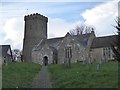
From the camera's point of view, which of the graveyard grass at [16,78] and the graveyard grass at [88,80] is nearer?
the graveyard grass at [88,80]

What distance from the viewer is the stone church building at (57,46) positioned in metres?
65.0

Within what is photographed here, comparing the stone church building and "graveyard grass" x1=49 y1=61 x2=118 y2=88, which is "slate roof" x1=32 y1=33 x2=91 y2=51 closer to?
the stone church building

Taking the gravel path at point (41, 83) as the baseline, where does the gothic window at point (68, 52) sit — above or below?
above

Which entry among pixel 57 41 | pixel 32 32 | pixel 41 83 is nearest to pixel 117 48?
pixel 41 83

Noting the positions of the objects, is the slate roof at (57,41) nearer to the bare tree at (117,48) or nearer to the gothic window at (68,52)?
the gothic window at (68,52)

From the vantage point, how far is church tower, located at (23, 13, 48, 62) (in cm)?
7750

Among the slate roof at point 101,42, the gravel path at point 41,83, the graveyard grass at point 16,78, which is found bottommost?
the gravel path at point 41,83

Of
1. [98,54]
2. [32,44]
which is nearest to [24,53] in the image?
[32,44]

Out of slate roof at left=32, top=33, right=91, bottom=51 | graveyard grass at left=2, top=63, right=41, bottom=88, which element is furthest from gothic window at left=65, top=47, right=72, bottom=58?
graveyard grass at left=2, top=63, right=41, bottom=88

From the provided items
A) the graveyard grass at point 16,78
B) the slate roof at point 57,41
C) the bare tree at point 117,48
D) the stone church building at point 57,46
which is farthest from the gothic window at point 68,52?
the bare tree at point 117,48

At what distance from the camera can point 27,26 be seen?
7862 centimetres

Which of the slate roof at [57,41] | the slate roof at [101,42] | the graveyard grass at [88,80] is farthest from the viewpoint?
the slate roof at [57,41]

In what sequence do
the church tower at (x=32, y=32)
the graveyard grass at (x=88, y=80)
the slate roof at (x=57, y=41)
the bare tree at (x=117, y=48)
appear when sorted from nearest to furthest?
the bare tree at (x=117, y=48)
the graveyard grass at (x=88, y=80)
the slate roof at (x=57, y=41)
the church tower at (x=32, y=32)

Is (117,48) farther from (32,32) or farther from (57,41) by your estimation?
(32,32)
